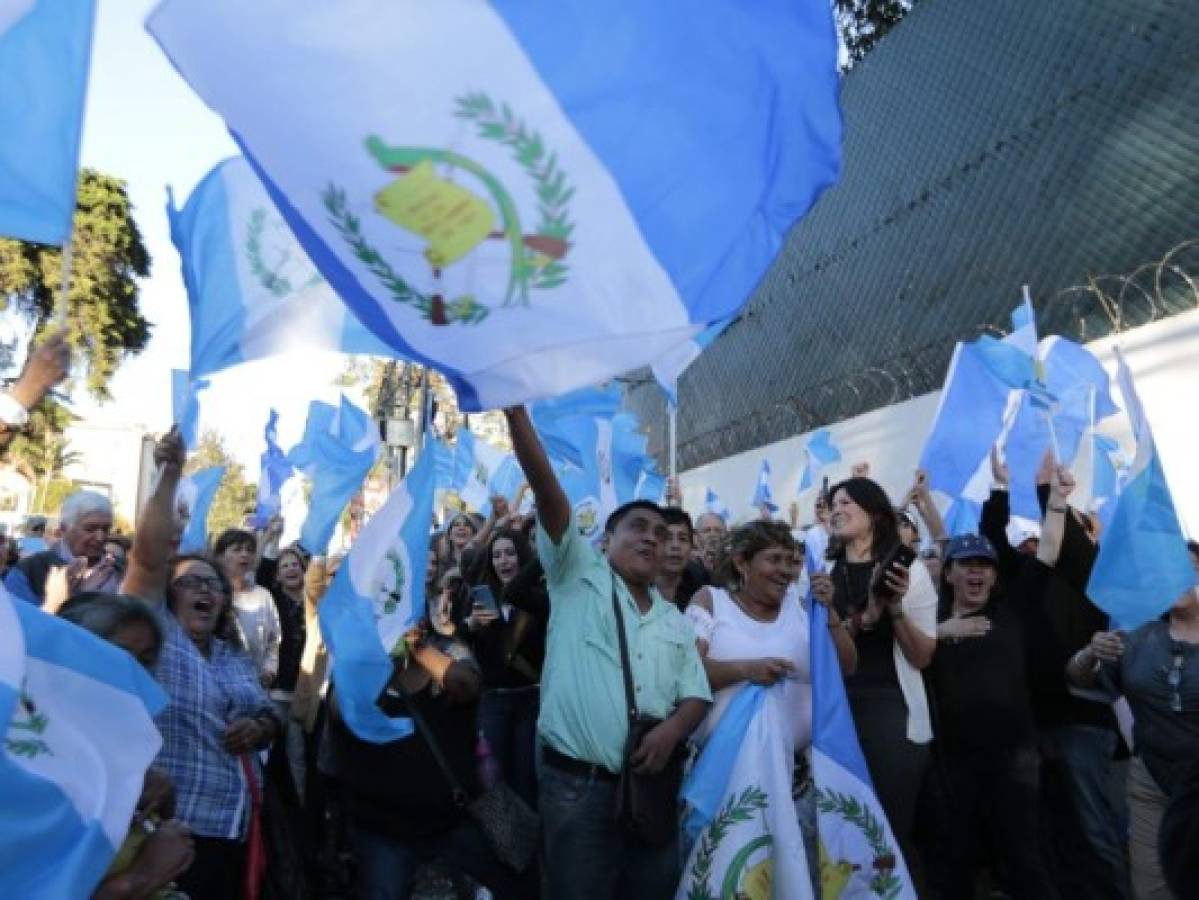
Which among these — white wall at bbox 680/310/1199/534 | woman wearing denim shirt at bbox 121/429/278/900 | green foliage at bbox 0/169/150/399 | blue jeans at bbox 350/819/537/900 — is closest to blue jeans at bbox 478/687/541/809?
blue jeans at bbox 350/819/537/900

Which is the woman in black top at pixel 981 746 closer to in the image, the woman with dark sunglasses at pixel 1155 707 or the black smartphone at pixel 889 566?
the woman with dark sunglasses at pixel 1155 707

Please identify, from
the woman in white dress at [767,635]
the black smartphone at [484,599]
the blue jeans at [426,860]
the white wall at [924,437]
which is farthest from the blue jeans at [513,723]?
the white wall at [924,437]

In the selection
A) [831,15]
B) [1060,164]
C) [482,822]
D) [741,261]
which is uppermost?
[1060,164]

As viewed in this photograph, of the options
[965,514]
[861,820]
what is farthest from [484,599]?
[965,514]

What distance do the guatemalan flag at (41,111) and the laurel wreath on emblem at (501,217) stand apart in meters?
0.78

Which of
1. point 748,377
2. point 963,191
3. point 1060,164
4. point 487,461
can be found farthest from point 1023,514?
point 748,377

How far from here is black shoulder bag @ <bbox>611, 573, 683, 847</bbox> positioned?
12.5ft

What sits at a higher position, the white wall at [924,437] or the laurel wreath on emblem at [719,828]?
the white wall at [924,437]

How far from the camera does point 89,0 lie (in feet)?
10.4

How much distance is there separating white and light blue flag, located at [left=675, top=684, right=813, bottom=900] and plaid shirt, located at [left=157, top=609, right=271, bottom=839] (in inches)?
57.7

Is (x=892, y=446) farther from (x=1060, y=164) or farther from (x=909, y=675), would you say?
(x=909, y=675)

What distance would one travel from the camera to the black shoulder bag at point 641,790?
3822 millimetres

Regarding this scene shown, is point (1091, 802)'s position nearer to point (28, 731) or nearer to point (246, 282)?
point (246, 282)

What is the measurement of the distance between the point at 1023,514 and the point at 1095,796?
2647 mm
